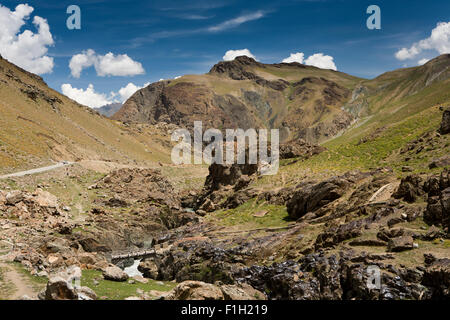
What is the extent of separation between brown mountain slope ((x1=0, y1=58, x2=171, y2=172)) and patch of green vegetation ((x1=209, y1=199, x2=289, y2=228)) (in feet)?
118

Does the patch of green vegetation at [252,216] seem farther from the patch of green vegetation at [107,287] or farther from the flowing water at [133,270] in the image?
the patch of green vegetation at [107,287]

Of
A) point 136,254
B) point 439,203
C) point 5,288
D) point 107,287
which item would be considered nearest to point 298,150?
point 136,254

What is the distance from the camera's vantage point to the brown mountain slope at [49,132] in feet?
201

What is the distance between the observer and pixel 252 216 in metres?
36.4

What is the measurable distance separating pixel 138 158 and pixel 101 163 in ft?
152

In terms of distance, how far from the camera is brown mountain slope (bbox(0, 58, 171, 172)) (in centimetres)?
6137

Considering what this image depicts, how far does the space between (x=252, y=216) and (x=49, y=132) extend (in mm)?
68223

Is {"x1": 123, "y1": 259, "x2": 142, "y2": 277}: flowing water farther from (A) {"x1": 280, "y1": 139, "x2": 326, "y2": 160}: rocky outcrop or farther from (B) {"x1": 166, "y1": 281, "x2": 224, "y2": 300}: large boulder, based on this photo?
(A) {"x1": 280, "y1": 139, "x2": 326, "y2": 160}: rocky outcrop

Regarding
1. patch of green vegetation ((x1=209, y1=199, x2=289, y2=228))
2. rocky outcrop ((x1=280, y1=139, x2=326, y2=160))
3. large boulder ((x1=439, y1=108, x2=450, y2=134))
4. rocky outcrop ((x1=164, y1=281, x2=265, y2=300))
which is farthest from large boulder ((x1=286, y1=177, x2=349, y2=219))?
rocky outcrop ((x1=280, y1=139, x2=326, y2=160))

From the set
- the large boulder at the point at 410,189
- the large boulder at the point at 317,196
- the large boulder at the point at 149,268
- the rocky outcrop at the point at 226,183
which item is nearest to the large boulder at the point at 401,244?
the large boulder at the point at 410,189

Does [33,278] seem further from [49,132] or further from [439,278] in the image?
[49,132]

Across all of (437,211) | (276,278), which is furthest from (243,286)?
(437,211)
